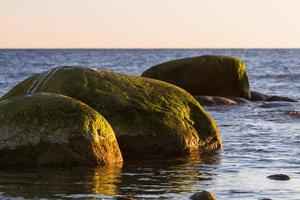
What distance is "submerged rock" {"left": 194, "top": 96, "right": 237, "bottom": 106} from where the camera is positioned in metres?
24.0

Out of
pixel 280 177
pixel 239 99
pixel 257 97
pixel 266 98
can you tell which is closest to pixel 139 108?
pixel 280 177

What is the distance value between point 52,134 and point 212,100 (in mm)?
13119

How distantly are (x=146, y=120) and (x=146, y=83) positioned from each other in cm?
115

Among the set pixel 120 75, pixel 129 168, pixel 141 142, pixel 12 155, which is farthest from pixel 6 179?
pixel 120 75

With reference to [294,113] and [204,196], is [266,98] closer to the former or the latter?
[294,113]

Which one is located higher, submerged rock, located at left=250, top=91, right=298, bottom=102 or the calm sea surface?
the calm sea surface

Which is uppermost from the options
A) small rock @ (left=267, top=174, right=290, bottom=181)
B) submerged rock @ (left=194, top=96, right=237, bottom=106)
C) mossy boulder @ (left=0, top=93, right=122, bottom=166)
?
mossy boulder @ (left=0, top=93, right=122, bottom=166)

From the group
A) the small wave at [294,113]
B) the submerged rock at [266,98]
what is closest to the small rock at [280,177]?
the small wave at [294,113]

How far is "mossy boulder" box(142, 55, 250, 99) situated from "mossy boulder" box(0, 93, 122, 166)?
44.9 feet

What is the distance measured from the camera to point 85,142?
11.5 metres

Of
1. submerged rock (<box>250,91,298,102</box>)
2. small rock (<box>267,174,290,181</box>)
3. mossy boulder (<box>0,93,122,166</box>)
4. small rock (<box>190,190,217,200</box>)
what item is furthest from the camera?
submerged rock (<box>250,91,298,102</box>)

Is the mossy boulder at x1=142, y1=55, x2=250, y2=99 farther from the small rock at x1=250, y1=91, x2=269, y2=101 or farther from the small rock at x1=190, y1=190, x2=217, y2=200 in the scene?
the small rock at x1=190, y1=190, x2=217, y2=200

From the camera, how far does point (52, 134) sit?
451 inches

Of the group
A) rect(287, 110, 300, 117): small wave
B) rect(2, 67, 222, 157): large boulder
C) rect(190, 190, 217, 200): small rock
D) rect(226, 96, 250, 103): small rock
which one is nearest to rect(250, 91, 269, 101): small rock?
rect(226, 96, 250, 103): small rock
